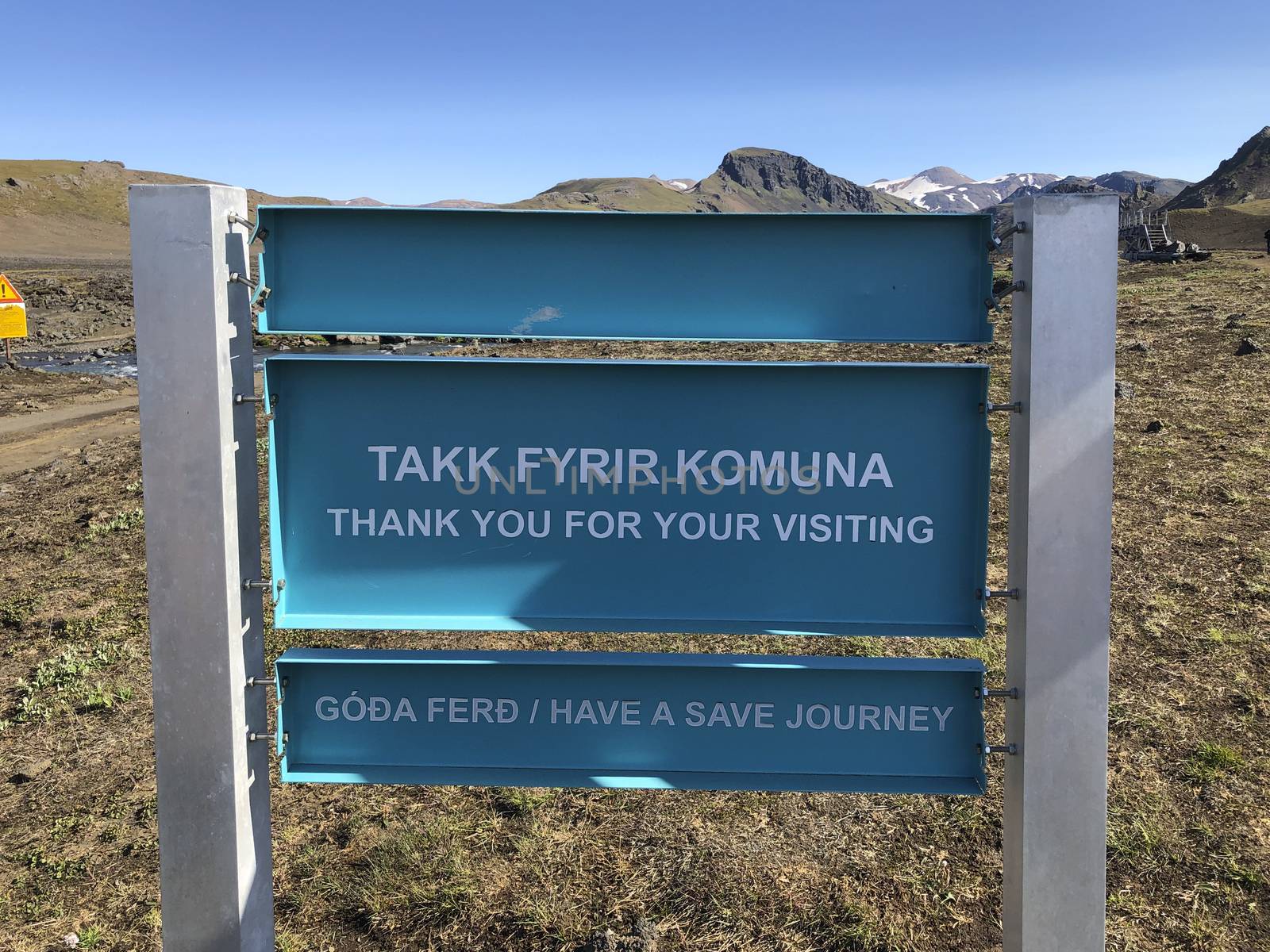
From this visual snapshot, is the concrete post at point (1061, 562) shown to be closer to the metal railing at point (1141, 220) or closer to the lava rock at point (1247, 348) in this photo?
the lava rock at point (1247, 348)

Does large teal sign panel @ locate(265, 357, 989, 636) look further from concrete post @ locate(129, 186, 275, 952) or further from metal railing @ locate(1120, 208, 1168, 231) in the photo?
metal railing @ locate(1120, 208, 1168, 231)

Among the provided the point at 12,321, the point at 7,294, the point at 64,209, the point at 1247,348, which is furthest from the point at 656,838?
the point at 64,209

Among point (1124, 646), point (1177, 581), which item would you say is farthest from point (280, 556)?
point (1177, 581)

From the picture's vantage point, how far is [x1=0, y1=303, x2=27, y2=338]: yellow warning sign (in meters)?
Answer: 18.0

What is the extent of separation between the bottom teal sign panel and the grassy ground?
926mm

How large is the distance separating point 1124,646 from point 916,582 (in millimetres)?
3321

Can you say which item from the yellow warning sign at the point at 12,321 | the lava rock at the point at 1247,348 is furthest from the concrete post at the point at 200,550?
the yellow warning sign at the point at 12,321

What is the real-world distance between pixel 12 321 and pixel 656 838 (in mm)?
19632

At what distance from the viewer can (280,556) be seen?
231 cm

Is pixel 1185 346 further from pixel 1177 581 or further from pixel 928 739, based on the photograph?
pixel 928 739

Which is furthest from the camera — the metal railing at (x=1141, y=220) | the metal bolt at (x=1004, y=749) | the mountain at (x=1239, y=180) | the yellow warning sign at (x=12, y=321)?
the mountain at (x=1239, y=180)

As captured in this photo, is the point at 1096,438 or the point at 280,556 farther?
the point at 280,556

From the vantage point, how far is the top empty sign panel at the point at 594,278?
2250mm

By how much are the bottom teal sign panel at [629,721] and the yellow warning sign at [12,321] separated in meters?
19.2
